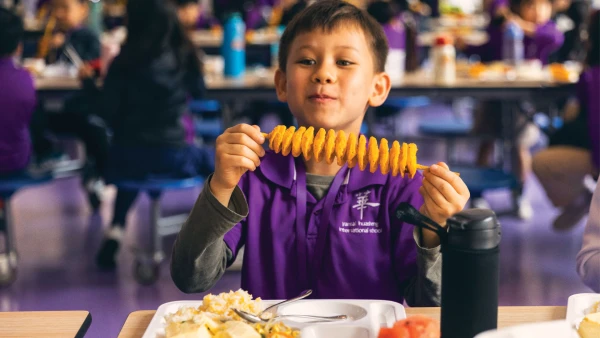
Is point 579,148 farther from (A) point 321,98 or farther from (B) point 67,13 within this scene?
(B) point 67,13

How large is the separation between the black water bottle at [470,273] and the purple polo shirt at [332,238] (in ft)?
2.00

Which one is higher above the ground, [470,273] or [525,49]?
[525,49]

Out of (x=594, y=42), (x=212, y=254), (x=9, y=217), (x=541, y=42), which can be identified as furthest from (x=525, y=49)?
(x=212, y=254)

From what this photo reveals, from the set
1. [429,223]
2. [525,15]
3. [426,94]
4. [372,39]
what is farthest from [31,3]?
[429,223]

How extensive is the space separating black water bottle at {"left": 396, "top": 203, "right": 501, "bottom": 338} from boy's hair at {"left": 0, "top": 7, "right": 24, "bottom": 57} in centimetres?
325

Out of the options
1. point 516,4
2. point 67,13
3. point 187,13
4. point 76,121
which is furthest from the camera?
point 187,13

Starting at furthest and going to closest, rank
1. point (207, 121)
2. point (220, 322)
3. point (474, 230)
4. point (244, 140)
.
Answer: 1. point (207, 121)
2. point (244, 140)
3. point (220, 322)
4. point (474, 230)

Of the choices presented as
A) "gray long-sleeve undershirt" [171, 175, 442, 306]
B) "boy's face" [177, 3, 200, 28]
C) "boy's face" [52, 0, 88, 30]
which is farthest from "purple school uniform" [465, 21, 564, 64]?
"gray long-sleeve undershirt" [171, 175, 442, 306]

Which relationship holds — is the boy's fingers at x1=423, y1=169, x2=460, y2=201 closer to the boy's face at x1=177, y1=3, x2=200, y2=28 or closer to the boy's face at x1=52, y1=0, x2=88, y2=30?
the boy's face at x1=52, y1=0, x2=88, y2=30

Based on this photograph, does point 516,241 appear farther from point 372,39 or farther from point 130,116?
point 372,39

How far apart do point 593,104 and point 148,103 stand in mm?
2184

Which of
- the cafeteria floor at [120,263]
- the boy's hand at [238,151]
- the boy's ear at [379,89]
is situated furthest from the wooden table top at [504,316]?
the cafeteria floor at [120,263]

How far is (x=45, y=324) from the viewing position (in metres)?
1.23

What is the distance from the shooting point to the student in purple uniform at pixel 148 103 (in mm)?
3816
